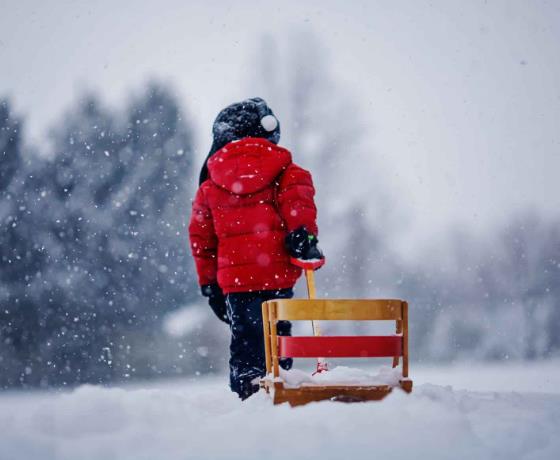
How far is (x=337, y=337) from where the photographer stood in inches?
116

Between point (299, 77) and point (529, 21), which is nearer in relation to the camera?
point (299, 77)

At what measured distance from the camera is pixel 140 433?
8.22 ft

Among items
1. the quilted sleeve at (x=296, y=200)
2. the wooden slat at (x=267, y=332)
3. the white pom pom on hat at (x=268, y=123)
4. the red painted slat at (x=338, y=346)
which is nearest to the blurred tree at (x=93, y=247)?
the white pom pom on hat at (x=268, y=123)

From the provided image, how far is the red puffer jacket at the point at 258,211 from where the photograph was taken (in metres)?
3.94

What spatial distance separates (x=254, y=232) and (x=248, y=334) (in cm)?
61

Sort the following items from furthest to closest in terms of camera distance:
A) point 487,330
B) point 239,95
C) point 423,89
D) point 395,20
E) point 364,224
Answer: point 395,20 → point 423,89 → point 239,95 → point 364,224 → point 487,330

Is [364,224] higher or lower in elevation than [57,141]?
lower

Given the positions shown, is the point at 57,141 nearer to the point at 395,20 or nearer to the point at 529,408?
the point at 529,408

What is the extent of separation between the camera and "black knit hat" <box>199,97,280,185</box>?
14.0 feet

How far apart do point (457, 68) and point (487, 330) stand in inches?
598

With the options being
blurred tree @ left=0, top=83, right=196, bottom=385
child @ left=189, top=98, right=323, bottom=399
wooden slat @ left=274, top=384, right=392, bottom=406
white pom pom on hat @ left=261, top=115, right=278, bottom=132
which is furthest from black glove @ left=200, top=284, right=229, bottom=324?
blurred tree @ left=0, top=83, right=196, bottom=385

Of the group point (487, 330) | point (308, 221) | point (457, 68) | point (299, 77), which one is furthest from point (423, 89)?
point (308, 221)

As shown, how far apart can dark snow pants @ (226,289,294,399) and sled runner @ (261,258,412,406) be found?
949 millimetres

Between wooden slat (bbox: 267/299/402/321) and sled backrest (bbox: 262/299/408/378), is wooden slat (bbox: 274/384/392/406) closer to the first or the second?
sled backrest (bbox: 262/299/408/378)
